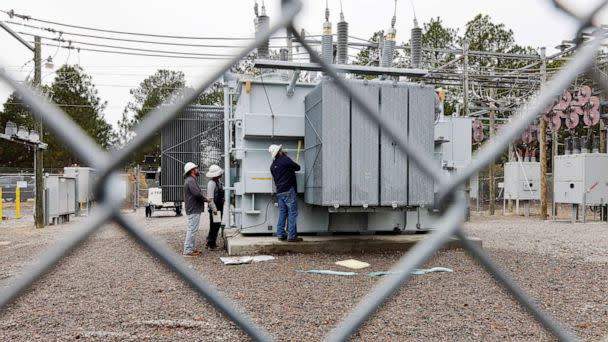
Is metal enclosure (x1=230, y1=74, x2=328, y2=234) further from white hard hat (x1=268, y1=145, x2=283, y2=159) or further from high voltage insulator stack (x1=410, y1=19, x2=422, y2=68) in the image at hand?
high voltage insulator stack (x1=410, y1=19, x2=422, y2=68)

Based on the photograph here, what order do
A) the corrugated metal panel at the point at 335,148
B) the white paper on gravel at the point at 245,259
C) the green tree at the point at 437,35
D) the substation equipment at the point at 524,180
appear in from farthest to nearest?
1. the green tree at the point at 437,35
2. the substation equipment at the point at 524,180
3. the white paper on gravel at the point at 245,259
4. the corrugated metal panel at the point at 335,148

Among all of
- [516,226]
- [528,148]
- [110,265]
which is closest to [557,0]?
[110,265]

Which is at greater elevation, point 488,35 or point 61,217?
point 488,35

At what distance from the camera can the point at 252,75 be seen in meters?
9.34

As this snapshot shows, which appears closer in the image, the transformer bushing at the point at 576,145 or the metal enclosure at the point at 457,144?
the metal enclosure at the point at 457,144

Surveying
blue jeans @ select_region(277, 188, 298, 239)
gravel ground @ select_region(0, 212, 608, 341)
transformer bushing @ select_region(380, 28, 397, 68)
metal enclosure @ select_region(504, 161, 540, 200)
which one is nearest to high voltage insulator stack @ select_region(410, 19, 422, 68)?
transformer bushing @ select_region(380, 28, 397, 68)

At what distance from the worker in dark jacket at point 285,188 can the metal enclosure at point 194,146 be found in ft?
7.92

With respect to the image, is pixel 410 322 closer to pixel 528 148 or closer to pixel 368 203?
pixel 368 203

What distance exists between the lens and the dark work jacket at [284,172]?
8648mm

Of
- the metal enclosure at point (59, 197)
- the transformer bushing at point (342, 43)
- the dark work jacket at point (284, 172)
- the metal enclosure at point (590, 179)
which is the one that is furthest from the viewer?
the metal enclosure at point (59, 197)

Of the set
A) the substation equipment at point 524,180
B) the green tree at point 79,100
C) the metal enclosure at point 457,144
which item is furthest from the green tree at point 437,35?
the green tree at point 79,100

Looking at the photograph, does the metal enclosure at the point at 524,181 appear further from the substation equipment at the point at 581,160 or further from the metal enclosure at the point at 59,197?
the metal enclosure at the point at 59,197

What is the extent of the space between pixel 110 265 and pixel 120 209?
26.1 ft

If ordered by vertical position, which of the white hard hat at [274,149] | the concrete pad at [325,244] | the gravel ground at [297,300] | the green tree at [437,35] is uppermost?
the green tree at [437,35]
